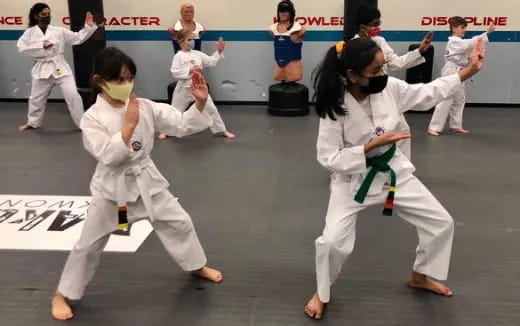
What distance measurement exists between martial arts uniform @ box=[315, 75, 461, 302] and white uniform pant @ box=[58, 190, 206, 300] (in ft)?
2.33

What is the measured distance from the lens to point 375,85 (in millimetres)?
2336

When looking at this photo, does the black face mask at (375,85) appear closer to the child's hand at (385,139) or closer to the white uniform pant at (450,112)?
the child's hand at (385,139)

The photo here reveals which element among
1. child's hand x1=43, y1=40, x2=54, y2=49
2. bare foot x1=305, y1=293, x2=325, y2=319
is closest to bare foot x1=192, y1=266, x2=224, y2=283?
bare foot x1=305, y1=293, x2=325, y2=319

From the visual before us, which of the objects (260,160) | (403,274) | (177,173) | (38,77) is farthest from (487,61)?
(38,77)

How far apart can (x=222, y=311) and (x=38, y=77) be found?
4.37 meters

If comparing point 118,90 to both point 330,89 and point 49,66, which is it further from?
point 49,66

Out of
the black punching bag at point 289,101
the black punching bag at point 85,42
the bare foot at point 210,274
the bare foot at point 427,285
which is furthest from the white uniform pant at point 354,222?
the black punching bag at point 85,42

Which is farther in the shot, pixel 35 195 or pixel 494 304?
pixel 35 195

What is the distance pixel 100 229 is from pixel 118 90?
2.12 feet

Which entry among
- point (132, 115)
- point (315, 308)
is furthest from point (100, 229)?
point (315, 308)

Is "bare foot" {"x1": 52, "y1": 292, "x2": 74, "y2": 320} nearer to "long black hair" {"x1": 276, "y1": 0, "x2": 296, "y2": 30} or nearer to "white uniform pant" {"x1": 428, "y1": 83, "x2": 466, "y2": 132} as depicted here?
"white uniform pant" {"x1": 428, "y1": 83, "x2": 466, "y2": 132}

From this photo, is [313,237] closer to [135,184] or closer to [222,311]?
[222,311]

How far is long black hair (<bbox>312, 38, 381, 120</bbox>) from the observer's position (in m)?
2.29

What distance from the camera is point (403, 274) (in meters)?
2.88
